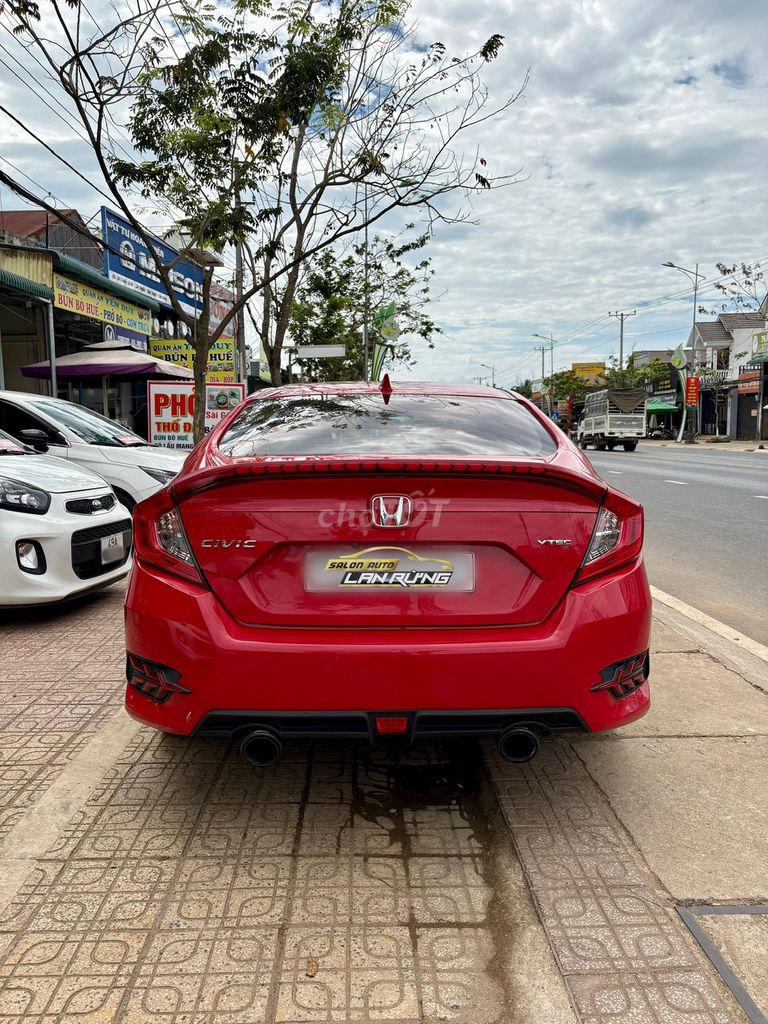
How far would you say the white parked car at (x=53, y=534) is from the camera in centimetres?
494

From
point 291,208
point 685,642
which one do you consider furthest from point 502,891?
point 291,208

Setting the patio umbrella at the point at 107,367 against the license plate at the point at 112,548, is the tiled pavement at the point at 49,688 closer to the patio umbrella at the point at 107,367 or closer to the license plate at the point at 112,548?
the license plate at the point at 112,548

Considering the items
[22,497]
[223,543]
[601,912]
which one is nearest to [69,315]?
[22,497]

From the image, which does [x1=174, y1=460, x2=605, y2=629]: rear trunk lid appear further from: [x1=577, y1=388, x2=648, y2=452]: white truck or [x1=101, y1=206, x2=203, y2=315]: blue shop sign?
[x1=577, y1=388, x2=648, y2=452]: white truck

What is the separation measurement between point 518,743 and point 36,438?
222 inches

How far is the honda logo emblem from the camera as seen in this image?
2471 mm

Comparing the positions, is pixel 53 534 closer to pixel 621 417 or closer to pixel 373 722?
pixel 373 722

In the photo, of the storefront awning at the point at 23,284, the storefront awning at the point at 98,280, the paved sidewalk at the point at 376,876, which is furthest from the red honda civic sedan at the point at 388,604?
the storefront awning at the point at 98,280

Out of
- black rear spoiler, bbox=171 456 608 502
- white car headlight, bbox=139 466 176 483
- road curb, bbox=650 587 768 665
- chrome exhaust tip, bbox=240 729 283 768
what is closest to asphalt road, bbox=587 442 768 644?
road curb, bbox=650 587 768 665

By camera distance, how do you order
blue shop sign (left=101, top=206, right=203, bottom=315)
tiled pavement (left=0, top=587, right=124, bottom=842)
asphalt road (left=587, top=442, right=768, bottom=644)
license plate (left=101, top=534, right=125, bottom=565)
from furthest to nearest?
blue shop sign (left=101, top=206, right=203, bottom=315)
asphalt road (left=587, top=442, right=768, bottom=644)
license plate (left=101, top=534, right=125, bottom=565)
tiled pavement (left=0, top=587, right=124, bottom=842)

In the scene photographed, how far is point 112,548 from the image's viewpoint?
18.5ft

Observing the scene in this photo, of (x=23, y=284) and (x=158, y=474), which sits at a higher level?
(x=23, y=284)

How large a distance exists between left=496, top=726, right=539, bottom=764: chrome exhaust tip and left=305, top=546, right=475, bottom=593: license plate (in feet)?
1.51

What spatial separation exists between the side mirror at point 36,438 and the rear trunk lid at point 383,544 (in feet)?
16.1
